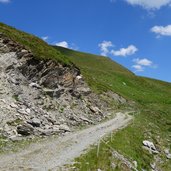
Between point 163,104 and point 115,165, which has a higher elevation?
point 163,104

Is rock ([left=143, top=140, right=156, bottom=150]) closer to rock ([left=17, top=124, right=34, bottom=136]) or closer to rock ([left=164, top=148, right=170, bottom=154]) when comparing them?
rock ([left=164, top=148, right=170, bottom=154])

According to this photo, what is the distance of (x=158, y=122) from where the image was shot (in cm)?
5516

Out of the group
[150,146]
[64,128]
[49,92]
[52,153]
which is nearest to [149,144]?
[150,146]

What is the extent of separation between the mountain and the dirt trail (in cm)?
122

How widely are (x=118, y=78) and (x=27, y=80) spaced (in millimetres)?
55910

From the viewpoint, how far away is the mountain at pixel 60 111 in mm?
32844

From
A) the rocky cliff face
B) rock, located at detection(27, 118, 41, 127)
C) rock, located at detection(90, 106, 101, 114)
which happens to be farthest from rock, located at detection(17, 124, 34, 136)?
rock, located at detection(90, 106, 101, 114)

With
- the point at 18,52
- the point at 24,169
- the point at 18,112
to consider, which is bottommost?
the point at 24,169

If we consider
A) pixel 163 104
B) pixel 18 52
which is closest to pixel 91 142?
pixel 18 52

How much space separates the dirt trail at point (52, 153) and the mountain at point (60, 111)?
3.99ft

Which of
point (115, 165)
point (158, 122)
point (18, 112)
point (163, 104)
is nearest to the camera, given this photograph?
point (115, 165)

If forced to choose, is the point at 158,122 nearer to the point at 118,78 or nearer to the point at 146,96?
the point at 146,96

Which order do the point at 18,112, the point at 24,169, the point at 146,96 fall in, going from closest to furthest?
1. the point at 24,169
2. the point at 18,112
3. the point at 146,96

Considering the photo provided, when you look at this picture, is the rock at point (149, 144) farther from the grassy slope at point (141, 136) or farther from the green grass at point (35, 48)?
the green grass at point (35, 48)
